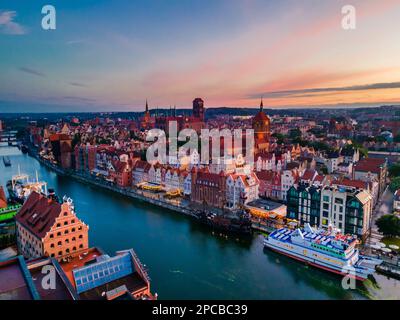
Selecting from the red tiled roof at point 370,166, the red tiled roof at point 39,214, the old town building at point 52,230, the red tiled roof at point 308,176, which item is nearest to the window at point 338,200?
the red tiled roof at point 308,176

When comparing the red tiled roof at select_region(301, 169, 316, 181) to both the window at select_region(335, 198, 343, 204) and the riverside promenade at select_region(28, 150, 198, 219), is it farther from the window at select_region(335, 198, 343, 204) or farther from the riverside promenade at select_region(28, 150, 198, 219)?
the riverside promenade at select_region(28, 150, 198, 219)

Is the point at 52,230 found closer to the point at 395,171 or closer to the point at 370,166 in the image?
the point at 370,166

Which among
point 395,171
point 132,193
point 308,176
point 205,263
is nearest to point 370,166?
point 395,171

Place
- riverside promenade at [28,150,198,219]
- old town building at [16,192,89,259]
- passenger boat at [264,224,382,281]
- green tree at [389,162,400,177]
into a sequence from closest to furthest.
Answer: old town building at [16,192,89,259] → passenger boat at [264,224,382,281] → riverside promenade at [28,150,198,219] → green tree at [389,162,400,177]

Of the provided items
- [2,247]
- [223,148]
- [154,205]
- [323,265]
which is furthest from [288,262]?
[223,148]

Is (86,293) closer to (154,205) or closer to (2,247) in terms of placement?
(2,247)

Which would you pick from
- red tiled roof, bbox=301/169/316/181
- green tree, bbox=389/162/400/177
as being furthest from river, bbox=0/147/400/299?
green tree, bbox=389/162/400/177

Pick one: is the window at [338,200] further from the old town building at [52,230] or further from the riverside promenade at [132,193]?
the old town building at [52,230]
